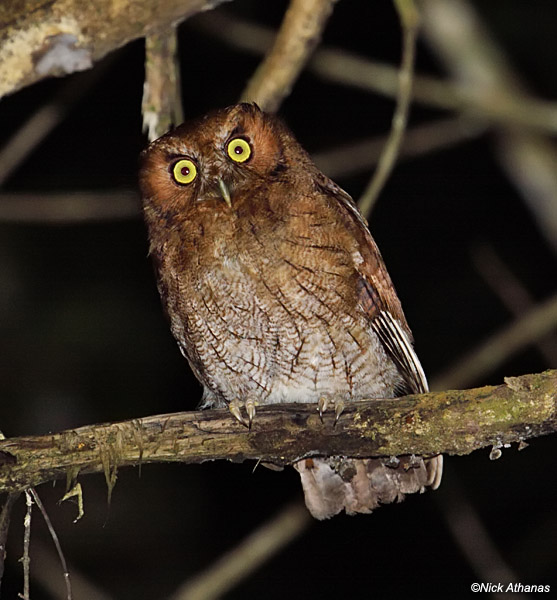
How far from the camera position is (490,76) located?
468cm

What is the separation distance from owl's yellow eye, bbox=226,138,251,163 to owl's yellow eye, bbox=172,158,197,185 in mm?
159

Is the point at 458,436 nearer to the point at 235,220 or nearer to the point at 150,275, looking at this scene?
the point at 235,220

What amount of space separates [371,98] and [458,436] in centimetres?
434

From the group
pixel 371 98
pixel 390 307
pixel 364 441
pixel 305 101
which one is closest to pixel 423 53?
pixel 371 98

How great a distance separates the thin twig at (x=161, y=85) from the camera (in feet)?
12.0

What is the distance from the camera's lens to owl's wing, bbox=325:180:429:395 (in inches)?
141

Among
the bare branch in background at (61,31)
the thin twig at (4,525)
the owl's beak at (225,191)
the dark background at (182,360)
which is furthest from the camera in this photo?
the dark background at (182,360)

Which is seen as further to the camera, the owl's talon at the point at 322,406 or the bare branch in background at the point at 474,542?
the bare branch in background at the point at 474,542

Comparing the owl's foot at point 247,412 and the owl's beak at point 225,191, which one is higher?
the owl's beak at point 225,191

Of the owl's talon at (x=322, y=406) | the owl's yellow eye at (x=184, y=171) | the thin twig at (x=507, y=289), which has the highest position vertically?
the owl's yellow eye at (x=184, y=171)

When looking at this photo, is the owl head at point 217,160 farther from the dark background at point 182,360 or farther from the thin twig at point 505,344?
the dark background at point 182,360

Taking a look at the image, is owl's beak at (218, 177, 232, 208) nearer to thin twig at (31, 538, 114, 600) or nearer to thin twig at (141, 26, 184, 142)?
thin twig at (141, 26, 184, 142)

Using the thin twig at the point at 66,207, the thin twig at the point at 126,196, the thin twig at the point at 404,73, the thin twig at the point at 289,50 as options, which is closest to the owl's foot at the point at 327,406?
the thin twig at the point at 404,73

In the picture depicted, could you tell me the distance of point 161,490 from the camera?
605 cm
